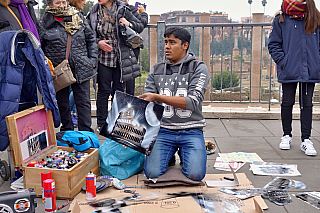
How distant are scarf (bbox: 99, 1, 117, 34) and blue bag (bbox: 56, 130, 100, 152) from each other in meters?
1.74

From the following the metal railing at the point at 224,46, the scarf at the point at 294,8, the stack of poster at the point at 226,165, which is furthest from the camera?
the metal railing at the point at 224,46

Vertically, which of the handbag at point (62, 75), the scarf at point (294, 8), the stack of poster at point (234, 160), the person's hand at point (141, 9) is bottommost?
the stack of poster at point (234, 160)

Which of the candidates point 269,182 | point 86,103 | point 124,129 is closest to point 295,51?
point 269,182

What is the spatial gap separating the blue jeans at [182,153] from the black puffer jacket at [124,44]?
1644mm

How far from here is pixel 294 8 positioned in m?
4.05

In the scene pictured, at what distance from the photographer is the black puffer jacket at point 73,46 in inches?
156

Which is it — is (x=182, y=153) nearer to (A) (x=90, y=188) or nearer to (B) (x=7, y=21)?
(A) (x=90, y=188)

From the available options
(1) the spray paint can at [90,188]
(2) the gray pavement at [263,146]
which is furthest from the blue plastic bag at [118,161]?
(2) the gray pavement at [263,146]

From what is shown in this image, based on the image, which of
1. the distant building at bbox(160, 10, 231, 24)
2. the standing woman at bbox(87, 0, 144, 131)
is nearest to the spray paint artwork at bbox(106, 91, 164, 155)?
the standing woman at bbox(87, 0, 144, 131)

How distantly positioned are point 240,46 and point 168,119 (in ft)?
14.3

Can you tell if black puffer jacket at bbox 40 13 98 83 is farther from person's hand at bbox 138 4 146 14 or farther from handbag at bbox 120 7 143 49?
person's hand at bbox 138 4 146 14

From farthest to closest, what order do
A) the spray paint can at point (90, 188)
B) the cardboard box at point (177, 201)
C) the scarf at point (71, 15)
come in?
the scarf at point (71, 15)
the spray paint can at point (90, 188)
the cardboard box at point (177, 201)

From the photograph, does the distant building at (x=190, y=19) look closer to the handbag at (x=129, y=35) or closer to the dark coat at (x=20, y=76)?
the handbag at (x=129, y=35)

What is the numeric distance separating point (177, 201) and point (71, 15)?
97.8 inches
